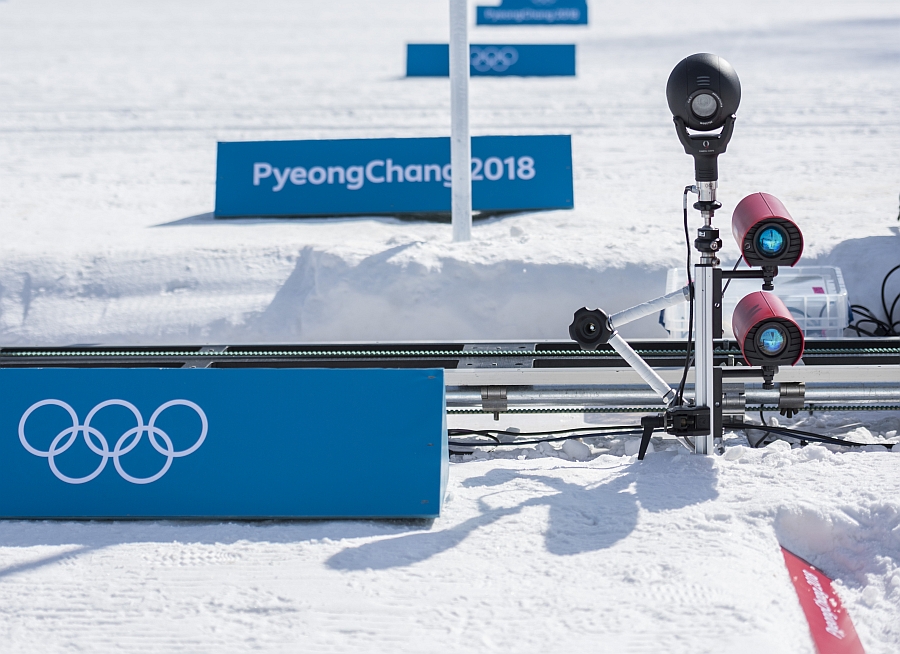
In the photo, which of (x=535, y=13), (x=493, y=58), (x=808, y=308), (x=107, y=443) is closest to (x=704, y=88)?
(x=808, y=308)

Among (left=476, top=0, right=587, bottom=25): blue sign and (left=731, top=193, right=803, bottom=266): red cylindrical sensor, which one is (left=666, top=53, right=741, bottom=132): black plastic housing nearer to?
(left=731, top=193, right=803, bottom=266): red cylindrical sensor

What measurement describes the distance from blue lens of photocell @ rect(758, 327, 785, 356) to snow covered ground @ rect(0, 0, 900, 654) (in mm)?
508

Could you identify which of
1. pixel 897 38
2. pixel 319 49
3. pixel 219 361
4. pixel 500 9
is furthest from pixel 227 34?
pixel 219 361

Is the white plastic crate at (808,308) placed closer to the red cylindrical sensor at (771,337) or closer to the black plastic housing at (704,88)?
the red cylindrical sensor at (771,337)

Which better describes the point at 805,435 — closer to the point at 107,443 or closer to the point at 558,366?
the point at 558,366

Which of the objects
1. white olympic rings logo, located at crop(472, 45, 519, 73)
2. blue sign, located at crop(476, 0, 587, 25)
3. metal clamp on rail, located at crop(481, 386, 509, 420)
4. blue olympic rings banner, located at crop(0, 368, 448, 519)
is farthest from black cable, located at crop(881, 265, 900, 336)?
blue sign, located at crop(476, 0, 587, 25)

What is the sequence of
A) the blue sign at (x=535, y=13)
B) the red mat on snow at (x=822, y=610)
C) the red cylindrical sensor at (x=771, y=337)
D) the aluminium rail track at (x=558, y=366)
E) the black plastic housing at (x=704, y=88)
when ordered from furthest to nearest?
1. the blue sign at (x=535, y=13)
2. the aluminium rail track at (x=558, y=366)
3. the red cylindrical sensor at (x=771, y=337)
4. the black plastic housing at (x=704, y=88)
5. the red mat on snow at (x=822, y=610)

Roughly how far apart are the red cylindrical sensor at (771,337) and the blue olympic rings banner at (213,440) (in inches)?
49.4

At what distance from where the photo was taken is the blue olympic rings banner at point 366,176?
9.02 metres

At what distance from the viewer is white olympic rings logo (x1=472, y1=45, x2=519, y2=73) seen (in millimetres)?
16469

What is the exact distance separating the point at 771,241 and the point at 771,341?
0.40 meters

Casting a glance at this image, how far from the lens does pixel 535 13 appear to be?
957 inches

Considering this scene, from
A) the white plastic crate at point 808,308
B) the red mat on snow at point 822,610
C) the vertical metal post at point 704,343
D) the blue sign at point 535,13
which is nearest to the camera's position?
the red mat on snow at point 822,610

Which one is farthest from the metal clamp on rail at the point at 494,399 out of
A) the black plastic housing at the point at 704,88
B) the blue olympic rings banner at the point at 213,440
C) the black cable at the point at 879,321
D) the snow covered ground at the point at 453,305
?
the black cable at the point at 879,321
